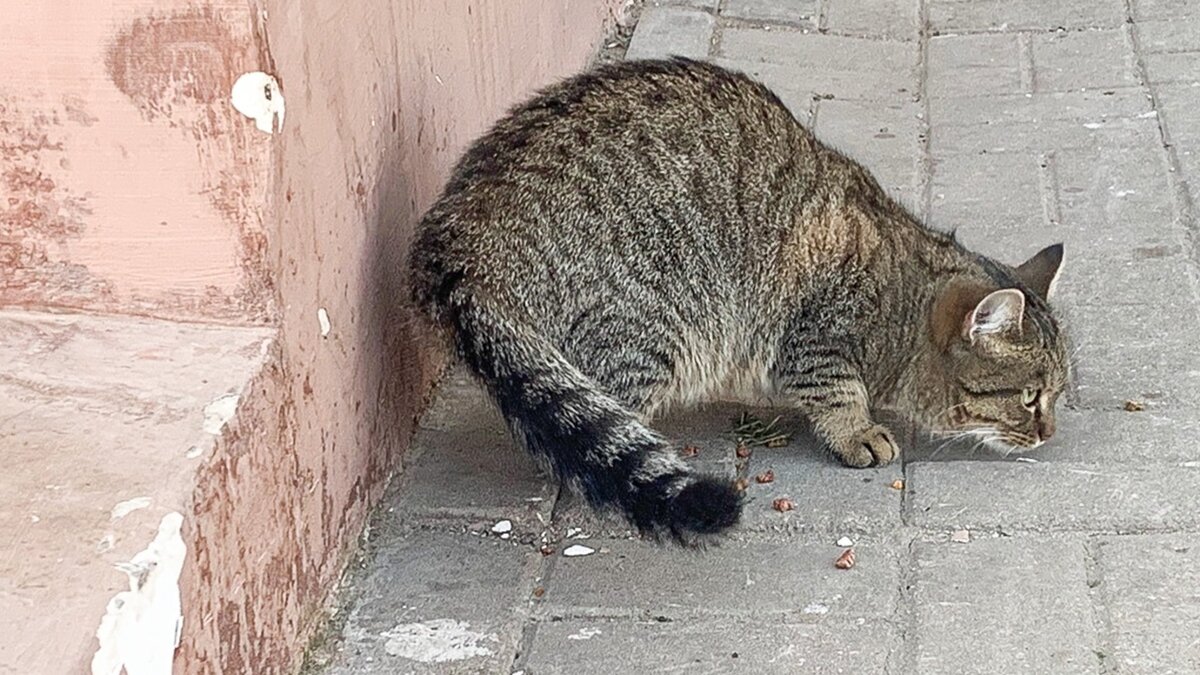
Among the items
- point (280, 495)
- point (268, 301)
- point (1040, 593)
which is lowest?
point (1040, 593)

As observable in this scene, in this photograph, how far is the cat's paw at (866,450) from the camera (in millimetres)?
3561

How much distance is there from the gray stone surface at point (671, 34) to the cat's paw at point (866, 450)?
2289mm

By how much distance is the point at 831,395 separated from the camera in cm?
365

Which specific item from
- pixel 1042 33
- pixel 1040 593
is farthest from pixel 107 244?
pixel 1042 33

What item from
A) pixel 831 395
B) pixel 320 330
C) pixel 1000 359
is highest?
pixel 320 330

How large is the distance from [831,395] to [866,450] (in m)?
0.16

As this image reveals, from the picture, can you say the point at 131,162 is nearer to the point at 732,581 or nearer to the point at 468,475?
the point at 468,475

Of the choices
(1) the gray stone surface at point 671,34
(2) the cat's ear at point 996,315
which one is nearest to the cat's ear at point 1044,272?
(2) the cat's ear at point 996,315

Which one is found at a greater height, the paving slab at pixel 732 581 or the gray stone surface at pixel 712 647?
the paving slab at pixel 732 581

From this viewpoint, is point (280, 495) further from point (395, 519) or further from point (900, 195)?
point (900, 195)

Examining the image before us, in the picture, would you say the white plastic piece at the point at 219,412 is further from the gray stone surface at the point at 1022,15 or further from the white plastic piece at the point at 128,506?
the gray stone surface at the point at 1022,15

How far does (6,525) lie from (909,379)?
2089 millimetres

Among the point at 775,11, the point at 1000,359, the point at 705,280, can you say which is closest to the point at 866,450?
the point at 1000,359

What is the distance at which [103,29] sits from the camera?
256cm
